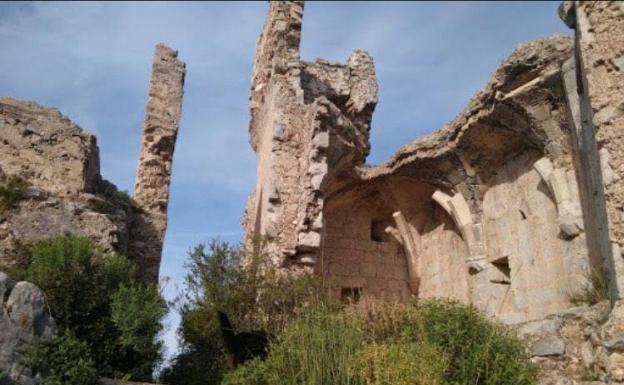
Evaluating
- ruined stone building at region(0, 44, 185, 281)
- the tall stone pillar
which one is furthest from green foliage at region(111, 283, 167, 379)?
the tall stone pillar

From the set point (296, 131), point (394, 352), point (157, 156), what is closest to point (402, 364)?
point (394, 352)

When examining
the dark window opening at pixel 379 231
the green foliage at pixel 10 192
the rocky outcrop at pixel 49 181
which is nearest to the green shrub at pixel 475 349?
the rocky outcrop at pixel 49 181

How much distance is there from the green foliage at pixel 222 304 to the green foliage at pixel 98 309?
107cm

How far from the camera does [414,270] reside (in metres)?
13.1

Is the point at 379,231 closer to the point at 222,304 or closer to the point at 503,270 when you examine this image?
the point at 503,270

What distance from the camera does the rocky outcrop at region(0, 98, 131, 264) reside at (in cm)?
775

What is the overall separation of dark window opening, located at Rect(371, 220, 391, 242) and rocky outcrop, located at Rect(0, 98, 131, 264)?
635 centimetres

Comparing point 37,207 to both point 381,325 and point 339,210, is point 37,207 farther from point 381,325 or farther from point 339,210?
point 339,210

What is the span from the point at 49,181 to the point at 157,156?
331cm

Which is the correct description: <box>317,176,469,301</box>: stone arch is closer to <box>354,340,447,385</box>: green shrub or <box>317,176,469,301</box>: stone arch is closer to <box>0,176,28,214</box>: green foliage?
<box>0,176,28,214</box>: green foliage

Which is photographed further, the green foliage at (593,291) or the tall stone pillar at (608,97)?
the green foliage at (593,291)

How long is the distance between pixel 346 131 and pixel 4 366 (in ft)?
25.6

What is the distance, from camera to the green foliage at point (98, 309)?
645 centimetres

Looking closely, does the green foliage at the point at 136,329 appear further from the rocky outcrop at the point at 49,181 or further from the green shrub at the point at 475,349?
the green shrub at the point at 475,349
